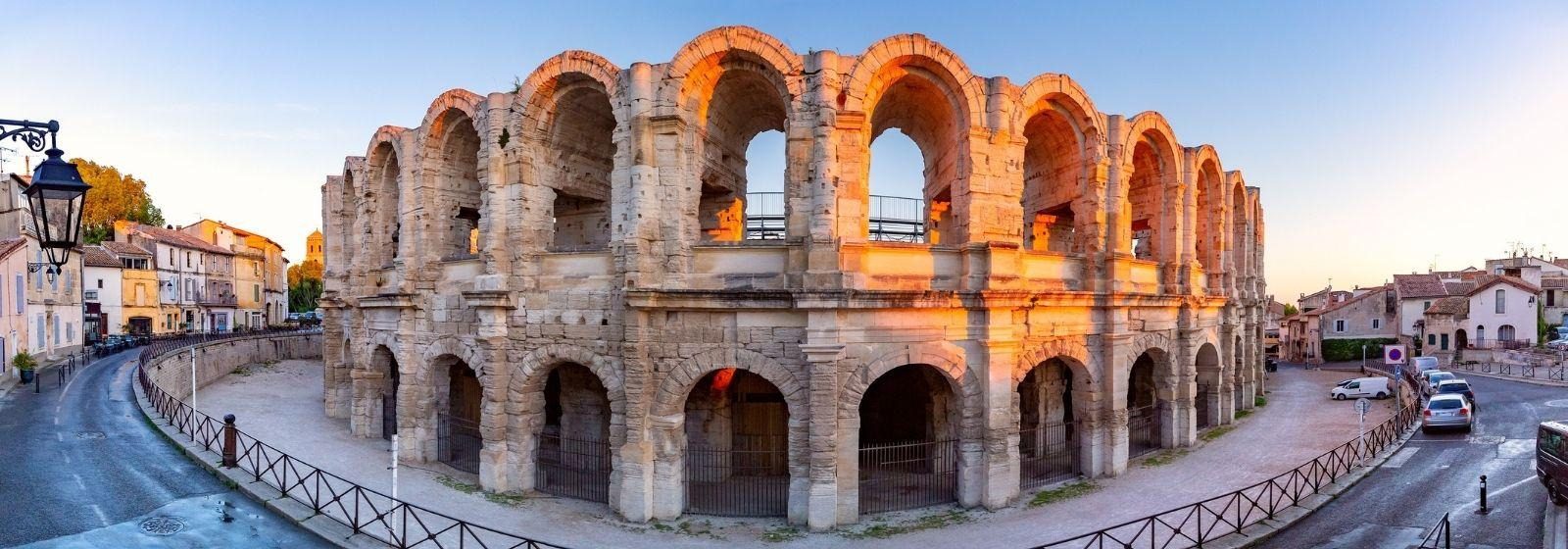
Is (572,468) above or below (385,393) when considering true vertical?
below

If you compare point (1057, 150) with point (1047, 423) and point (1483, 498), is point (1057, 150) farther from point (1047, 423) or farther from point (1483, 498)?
point (1483, 498)

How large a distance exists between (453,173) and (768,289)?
10.0 meters

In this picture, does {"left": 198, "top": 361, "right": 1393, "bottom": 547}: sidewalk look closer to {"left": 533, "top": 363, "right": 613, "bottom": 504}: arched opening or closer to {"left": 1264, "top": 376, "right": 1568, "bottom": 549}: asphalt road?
{"left": 533, "top": 363, "right": 613, "bottom": 504}: arched opening

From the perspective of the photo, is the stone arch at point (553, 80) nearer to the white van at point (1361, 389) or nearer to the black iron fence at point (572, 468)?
the black iron fence at point (572, 468)

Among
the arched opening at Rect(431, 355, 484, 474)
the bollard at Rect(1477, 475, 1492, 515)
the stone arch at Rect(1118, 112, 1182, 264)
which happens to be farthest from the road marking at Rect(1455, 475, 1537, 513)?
the arched opening at Rect(431, 355, 484, 474)

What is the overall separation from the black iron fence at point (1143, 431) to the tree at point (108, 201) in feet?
197

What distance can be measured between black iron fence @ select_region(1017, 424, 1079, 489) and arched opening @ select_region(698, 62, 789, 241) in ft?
26.5

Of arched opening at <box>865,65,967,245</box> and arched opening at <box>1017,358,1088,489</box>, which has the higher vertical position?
arched opening at <box>865,65,967,245</box>

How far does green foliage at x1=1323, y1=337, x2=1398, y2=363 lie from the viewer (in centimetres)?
4616

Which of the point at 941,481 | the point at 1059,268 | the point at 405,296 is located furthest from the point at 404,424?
the point at 1059,268

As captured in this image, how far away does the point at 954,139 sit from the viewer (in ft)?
47.5

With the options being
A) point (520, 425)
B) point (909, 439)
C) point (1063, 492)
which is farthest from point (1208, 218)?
point (520, 425)

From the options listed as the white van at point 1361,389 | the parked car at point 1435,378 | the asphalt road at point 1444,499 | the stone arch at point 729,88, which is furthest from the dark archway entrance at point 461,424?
the white van at point 1361,389

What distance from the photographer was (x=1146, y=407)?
19.3 metres
